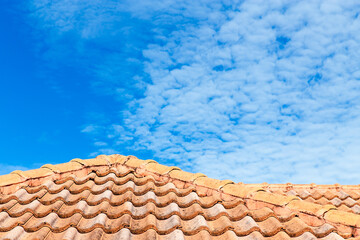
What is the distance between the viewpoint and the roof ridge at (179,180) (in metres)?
4.46

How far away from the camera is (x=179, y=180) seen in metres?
5.36

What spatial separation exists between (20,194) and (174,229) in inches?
95.8

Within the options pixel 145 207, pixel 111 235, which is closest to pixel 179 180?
pixel 145 207

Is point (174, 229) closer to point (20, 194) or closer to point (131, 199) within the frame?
point (131, 199)

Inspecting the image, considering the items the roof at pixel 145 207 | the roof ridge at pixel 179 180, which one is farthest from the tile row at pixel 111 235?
the roof ridge at pixel 179 180

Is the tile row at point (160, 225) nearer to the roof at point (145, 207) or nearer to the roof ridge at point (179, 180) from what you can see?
the roof at point (145, 207)

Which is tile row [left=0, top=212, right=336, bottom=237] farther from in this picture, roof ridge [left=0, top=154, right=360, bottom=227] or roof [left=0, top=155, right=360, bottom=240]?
roof ridge [left=0, top=154, right=360, bottom=227]

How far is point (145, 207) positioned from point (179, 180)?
3.45 feet

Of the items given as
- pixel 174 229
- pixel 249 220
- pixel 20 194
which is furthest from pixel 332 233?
pixel 20 194

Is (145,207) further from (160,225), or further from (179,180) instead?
(179,180)

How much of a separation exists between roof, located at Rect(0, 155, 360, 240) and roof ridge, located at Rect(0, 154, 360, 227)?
1cm

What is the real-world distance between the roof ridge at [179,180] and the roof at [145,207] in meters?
0.01

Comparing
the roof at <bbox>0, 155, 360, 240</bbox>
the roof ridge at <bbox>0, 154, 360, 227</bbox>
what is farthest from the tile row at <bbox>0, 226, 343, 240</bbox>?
the roof ridge at <bbox>0, 154, 360, 227</bbox>

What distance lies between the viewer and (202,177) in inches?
213
